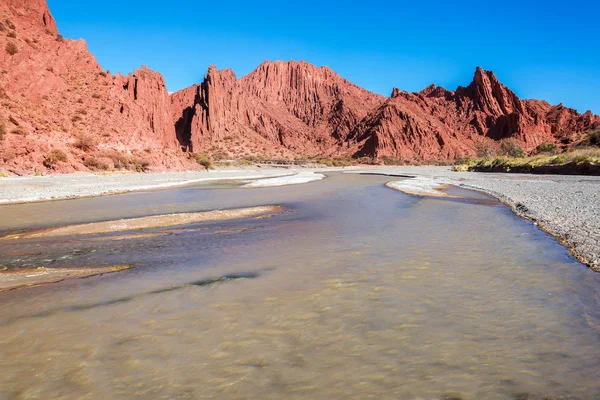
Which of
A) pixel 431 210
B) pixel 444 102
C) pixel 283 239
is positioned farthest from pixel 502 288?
pixel 444 102

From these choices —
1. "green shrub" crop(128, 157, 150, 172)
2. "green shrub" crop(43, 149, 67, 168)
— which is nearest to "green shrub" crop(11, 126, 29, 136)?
"green shrub" crop(43, 149, 67, 168)

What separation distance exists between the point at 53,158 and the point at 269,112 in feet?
430

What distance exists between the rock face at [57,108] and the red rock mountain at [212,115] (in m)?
0.16

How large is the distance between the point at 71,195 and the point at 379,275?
22972 millimetres

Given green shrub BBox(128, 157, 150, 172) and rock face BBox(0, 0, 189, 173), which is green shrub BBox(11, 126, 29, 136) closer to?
rock face BBox(0, 0, 189, 173)

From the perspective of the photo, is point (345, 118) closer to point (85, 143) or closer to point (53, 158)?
point (85, 143)

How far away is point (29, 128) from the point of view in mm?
37500

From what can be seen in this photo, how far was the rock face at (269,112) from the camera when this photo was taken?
13138 centimetres

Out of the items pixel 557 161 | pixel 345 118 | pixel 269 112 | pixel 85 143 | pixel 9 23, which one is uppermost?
pixel 269 112

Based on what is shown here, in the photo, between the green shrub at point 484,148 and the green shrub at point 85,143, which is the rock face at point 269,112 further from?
the green shrub at point 85,143

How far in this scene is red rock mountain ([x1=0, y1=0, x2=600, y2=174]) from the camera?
42531 mm

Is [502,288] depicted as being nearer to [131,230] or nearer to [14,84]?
[131,230]

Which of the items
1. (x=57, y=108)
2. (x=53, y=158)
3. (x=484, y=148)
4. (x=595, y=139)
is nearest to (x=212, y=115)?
(x=57, y=108)

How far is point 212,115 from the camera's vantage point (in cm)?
13238
